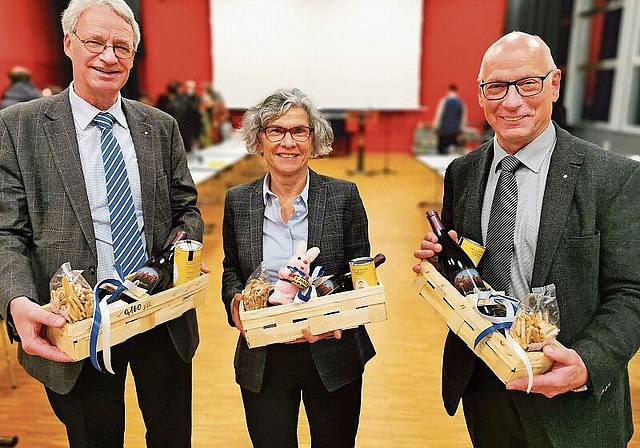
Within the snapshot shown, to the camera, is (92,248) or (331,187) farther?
(331,187)

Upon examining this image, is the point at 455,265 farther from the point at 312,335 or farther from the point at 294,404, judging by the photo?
the point at 294,404

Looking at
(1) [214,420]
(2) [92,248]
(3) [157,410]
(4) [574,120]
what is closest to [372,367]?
(1) [214,420]

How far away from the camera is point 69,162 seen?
1664mm

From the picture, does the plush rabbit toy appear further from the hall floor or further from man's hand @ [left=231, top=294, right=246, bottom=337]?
the hall floor

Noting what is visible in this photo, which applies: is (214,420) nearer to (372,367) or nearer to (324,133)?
(372,367)

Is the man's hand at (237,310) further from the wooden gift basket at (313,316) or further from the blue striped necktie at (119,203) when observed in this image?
the blue striped necktie at (119,203)

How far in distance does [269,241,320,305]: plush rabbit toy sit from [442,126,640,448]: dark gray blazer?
64cm

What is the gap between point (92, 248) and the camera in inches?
65.9

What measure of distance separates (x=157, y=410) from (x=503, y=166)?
58.1 inches

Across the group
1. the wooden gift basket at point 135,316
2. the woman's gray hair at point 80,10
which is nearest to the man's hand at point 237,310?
the wooden gift basket at point 135,316

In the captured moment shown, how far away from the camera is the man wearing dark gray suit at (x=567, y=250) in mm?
1388

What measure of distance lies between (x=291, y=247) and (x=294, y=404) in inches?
21.6

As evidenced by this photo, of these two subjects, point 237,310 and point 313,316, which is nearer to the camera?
point 313,316

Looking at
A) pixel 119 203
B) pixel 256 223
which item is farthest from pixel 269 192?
pixel 119 203
